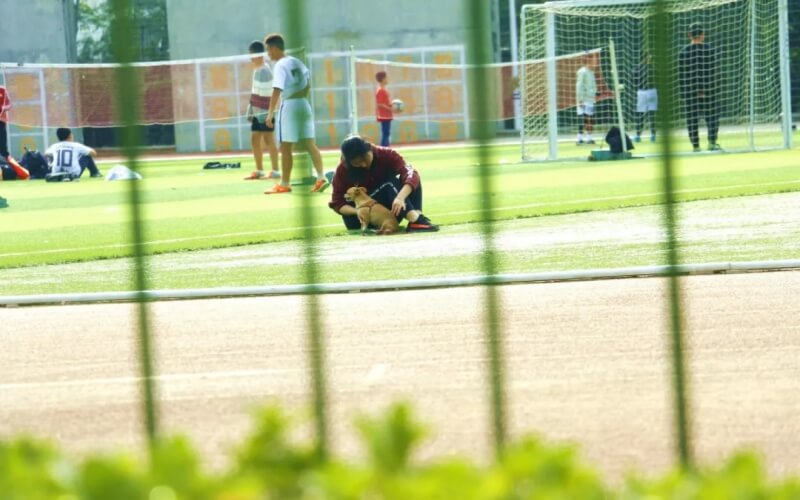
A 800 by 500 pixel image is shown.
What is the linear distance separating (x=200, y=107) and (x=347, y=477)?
3509 centimetres

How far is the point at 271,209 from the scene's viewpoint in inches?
568

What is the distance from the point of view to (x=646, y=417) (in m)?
4.31

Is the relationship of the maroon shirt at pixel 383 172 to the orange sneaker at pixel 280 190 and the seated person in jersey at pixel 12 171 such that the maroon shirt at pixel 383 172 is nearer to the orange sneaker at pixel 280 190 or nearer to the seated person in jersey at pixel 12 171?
the orange sneaker at pixel 280 190

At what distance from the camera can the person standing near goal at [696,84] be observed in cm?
2184

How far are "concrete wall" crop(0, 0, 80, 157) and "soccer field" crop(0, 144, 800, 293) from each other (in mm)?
15458

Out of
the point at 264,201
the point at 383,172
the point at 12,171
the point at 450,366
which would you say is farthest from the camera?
the point at 12,171

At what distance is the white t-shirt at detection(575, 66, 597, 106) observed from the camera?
27466mm

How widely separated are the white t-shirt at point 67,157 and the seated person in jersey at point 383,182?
1227 centimetres

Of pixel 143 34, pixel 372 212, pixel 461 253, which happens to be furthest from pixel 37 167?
pixel 461 253

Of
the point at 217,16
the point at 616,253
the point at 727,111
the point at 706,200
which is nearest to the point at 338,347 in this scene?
the point at 616,253

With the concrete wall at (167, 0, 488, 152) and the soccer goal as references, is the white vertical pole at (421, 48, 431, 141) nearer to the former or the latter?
the concrete wall at (167, 0, 488, 152)

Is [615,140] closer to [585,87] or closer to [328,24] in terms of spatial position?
[585,87]

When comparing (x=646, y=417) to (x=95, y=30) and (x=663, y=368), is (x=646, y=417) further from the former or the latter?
(x=95, y=30)

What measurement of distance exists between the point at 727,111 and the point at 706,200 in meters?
13.5
